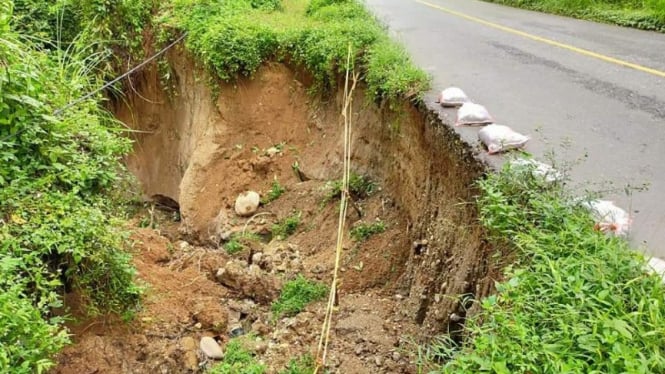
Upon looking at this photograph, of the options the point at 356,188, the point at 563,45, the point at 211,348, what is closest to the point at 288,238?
the point at 356,188

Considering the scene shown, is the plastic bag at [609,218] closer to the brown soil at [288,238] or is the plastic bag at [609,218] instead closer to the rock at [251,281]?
the brown soil at [288,238]

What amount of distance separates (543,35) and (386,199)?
14.7 feet

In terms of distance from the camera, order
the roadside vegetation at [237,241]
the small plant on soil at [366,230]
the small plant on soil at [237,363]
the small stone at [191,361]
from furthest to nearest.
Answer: the small plant on soil at [366,230], the small stone at [191,361], the small plant on soil at [237,363], the roadside vegetation at [237,241]

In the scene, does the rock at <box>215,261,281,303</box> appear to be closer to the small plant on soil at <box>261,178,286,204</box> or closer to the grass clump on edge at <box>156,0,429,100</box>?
the small plant on soil at <box>261,178,286,204</box>

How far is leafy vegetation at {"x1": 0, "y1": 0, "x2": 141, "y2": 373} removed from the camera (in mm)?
3203

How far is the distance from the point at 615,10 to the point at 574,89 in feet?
15.2

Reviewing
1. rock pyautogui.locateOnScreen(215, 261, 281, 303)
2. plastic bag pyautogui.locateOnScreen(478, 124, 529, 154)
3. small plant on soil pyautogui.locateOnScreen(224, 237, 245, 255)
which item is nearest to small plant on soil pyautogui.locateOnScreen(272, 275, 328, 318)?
rock pyautogui.locateOnScreen(215, 261, 281, 303)

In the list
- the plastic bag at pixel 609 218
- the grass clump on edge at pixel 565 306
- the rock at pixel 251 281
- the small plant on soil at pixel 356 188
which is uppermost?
the plastic bag at pixel 609 218

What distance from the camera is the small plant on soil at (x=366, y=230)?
527 centimetres

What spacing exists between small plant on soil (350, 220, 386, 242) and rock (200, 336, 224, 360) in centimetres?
164

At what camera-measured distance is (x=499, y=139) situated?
3.80 metres

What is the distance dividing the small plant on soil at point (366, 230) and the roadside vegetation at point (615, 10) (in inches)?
223

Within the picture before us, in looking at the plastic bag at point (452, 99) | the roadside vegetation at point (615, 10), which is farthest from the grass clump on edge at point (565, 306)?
the roadside vegetation at point (615, 10)

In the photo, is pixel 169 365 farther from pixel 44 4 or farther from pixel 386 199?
pixel 44 4
